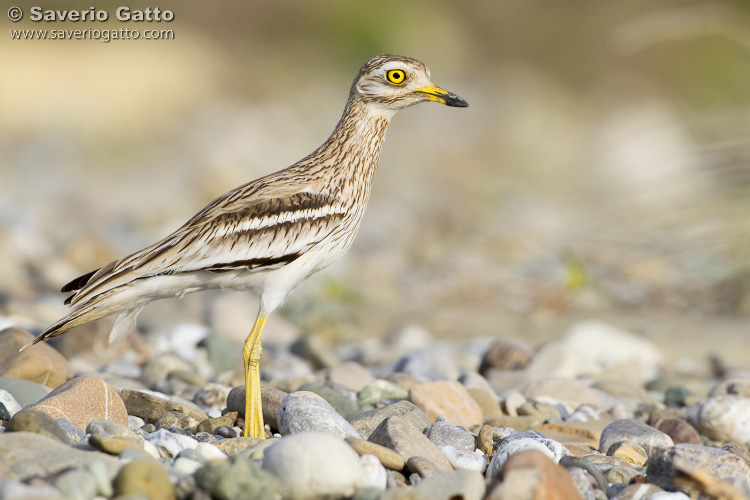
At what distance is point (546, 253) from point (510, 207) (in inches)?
155

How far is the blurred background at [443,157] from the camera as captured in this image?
359 inches

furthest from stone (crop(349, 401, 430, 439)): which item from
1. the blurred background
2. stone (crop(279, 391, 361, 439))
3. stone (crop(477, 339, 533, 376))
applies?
the blurred background

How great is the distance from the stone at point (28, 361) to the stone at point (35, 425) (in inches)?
61.7

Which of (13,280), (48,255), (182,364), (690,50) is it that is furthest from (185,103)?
(182,364)

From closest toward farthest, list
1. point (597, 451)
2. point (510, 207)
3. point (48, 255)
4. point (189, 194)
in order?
point (597, 451) < point (48, 255) < point (189, 194) < point (510, 207)

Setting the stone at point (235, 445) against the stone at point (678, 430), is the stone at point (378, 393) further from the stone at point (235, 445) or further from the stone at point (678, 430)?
the stone at point (678, 430)

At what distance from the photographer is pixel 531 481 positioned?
130 inches

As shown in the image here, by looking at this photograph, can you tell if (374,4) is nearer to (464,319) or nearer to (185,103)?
(185,103)

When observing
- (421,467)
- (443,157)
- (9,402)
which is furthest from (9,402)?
(443,157)

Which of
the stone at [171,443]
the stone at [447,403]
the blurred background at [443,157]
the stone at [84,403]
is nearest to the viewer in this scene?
the stone at [171,443]

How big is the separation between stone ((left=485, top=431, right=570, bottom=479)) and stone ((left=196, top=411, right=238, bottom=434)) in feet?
4.75

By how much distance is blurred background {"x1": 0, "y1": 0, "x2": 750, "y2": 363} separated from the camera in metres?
9.12

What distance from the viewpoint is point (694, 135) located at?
9148mm

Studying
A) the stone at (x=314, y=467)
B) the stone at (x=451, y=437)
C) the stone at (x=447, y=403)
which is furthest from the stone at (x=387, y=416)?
the stone at (x=314, y=467)
